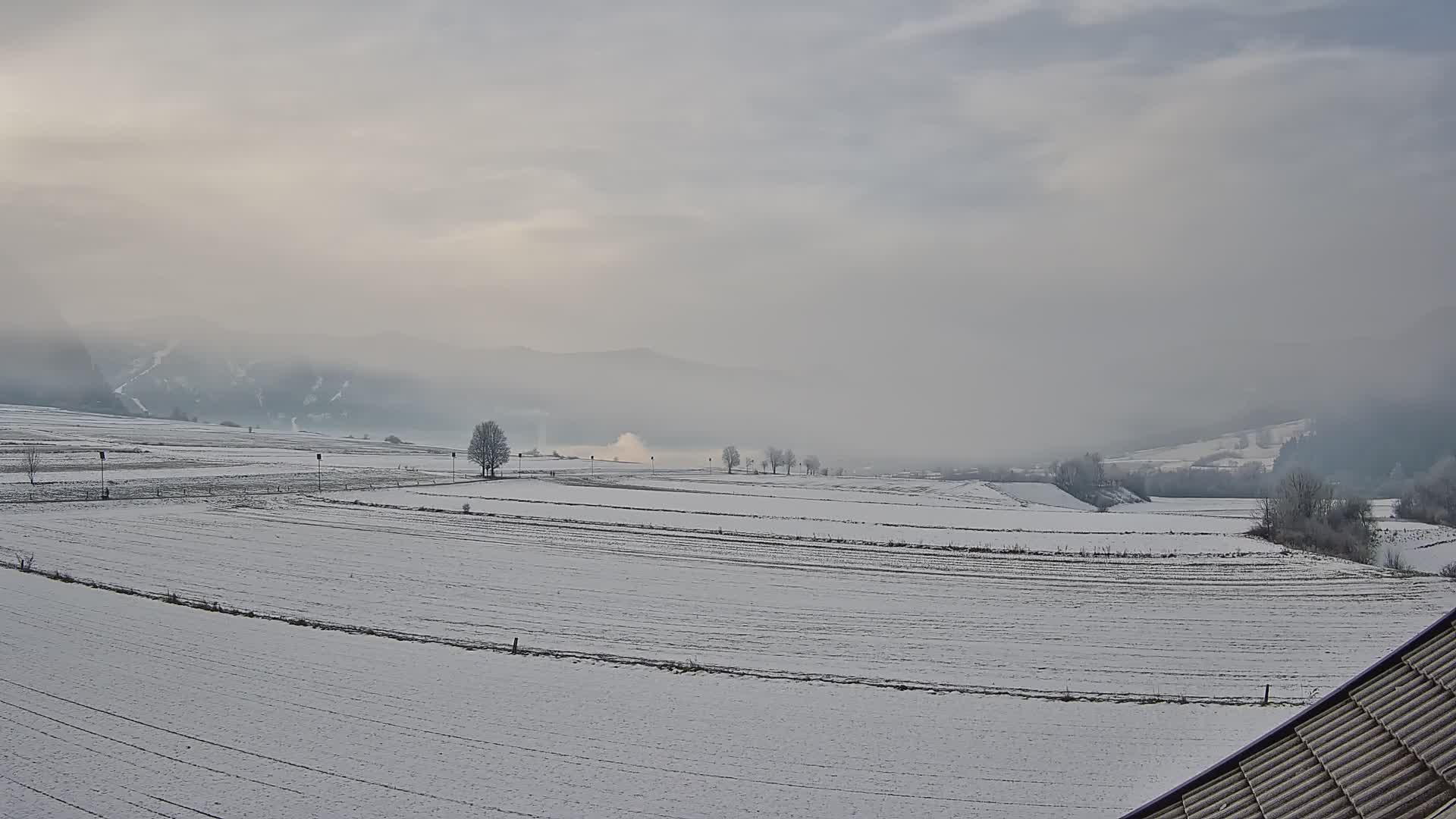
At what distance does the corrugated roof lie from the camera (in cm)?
Answer: 654

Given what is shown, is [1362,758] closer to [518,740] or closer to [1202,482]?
[518,740]

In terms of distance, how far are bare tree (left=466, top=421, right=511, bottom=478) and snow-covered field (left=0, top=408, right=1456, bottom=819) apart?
50.8m

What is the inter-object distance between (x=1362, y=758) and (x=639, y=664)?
22529 millimetres

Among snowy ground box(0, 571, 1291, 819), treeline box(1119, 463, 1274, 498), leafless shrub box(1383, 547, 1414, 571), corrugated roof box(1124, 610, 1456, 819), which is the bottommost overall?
leafless shrub box(1383, 547, 1414, 571)

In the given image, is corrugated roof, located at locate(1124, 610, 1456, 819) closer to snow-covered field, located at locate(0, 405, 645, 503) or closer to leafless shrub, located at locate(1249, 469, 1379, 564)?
leafless shrub, located at locate(1249, 469, 1379, 564)

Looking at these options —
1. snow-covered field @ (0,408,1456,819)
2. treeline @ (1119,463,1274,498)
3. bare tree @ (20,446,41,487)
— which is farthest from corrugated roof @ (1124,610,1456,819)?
treeline @ (1119,463,1274,498)

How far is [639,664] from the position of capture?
27.4 m

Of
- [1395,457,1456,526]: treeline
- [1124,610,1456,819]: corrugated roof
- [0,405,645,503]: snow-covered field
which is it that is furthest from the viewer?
[1395,457,1456,526]: treeline

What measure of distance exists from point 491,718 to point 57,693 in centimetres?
1197

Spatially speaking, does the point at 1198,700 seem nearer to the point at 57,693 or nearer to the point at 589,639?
the point at 589,639

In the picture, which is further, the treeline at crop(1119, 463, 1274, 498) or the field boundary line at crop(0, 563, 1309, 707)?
the treeline at crop(1119, 463, 1274, 498)

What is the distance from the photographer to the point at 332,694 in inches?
910

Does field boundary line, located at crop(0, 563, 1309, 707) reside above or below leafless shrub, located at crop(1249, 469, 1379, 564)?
below

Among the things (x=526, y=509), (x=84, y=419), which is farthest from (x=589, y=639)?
(x=84, y=419)
